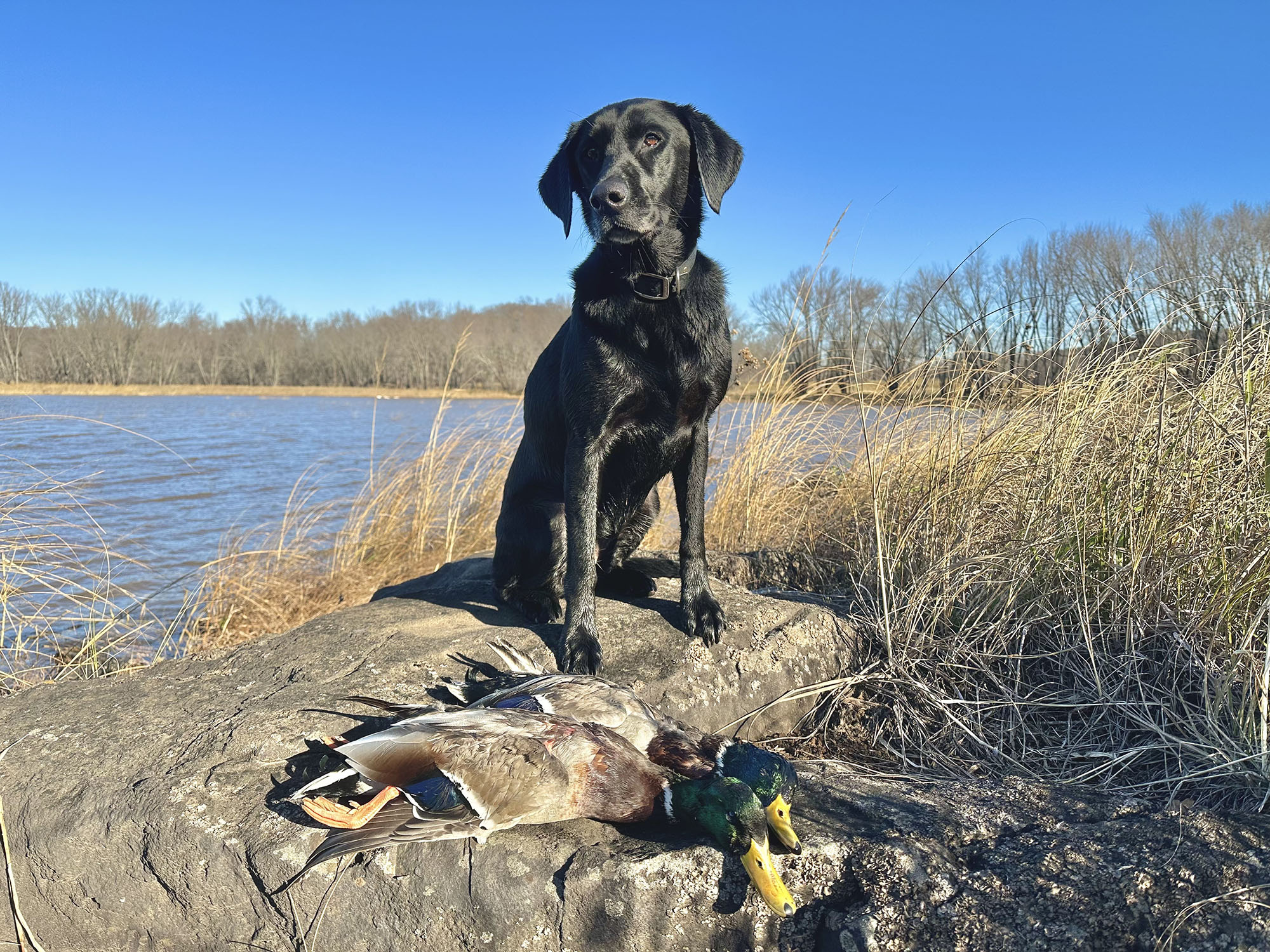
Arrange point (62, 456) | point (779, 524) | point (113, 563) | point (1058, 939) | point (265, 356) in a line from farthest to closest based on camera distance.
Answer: point (265, 356)
point (62, 456)
point (113, 563)
point (779, 524)
point (1058, 939)

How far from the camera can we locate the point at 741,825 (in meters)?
1.89

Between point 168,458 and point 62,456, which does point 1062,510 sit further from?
point 168,458

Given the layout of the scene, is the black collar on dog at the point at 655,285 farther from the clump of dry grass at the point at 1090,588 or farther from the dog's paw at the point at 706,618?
the dog's paw at the point at 706,618

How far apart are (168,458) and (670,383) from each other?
45.5ft

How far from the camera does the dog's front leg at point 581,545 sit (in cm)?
301

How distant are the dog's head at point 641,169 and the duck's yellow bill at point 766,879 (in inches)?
82.0

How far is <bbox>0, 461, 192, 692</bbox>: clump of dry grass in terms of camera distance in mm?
4180

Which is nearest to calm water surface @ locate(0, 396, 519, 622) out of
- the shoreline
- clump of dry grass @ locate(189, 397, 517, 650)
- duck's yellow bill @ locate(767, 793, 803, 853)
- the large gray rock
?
clump of dry grass @ locate(189, 397, 517, 650)

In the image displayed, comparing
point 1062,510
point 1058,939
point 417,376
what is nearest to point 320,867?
point 1058,939

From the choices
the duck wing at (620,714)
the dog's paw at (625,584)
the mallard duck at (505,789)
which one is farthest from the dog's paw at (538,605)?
the mallard duck at (505,789)

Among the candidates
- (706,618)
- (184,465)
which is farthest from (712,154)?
(184,465)

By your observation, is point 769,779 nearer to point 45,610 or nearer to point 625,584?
point 625,584

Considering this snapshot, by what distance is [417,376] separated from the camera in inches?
1592

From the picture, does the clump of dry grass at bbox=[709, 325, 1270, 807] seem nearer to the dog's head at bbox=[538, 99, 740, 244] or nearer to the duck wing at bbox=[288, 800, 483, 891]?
the dog's head at bbox=[538, 99, 740, 244]
